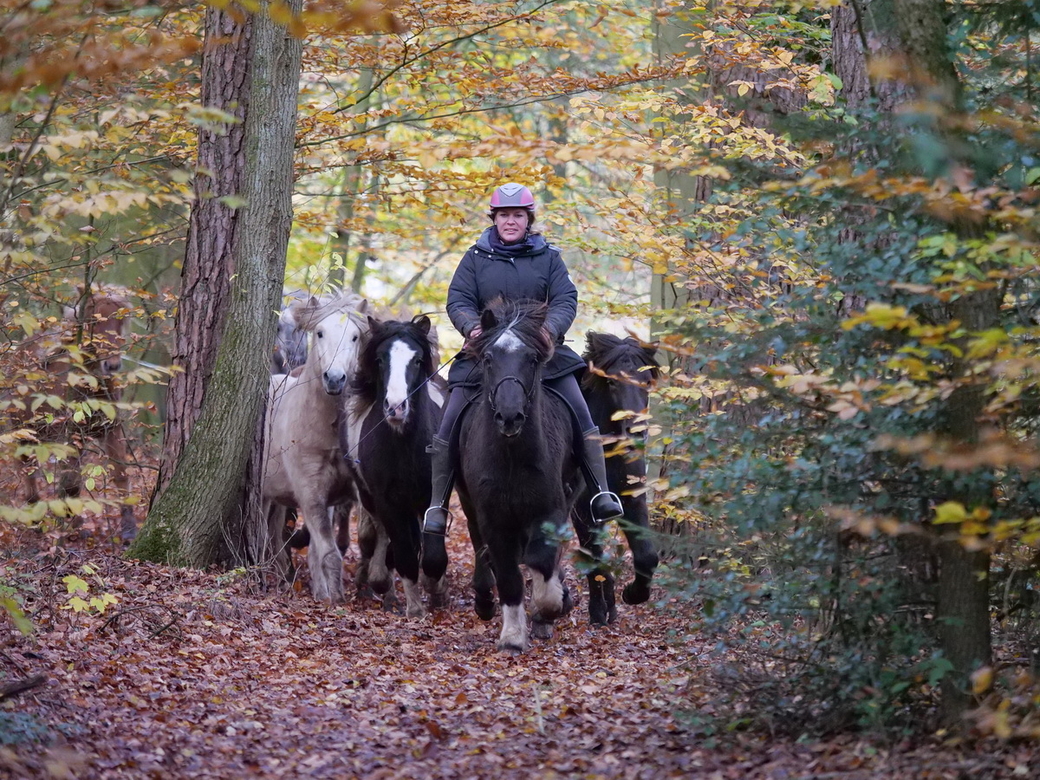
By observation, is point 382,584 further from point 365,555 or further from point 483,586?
point 483,586

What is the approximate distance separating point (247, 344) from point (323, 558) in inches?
82.4

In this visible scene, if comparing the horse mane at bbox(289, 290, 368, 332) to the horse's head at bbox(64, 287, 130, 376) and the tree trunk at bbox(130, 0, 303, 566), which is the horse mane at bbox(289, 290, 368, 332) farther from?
the horse's head at bbox(64, 287, 130, 376)

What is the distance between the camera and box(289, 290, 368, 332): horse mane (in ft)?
35.9

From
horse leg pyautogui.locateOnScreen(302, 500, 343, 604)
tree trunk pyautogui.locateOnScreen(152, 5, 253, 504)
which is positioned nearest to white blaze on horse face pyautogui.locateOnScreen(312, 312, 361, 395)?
tree trunk pyautogui.locateOnScreen(152, 5, 253, 504)

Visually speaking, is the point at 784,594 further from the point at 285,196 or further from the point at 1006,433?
the point at 285,196

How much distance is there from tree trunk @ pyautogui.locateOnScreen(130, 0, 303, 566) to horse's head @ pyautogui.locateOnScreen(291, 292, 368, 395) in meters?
0.61

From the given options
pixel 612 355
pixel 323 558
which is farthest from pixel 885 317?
pixel 323 558

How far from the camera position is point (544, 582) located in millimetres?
8312

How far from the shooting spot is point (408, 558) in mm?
10086

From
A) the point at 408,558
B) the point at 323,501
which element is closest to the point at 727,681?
the point at 408,558

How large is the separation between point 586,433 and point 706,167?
3.58 m

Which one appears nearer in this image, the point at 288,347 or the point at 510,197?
the point at 510,197

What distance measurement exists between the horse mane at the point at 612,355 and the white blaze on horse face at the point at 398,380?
1502mm

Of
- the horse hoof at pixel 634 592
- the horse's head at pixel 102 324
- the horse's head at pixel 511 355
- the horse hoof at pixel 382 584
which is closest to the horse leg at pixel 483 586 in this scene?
the horse hoof at pixel 634 592
